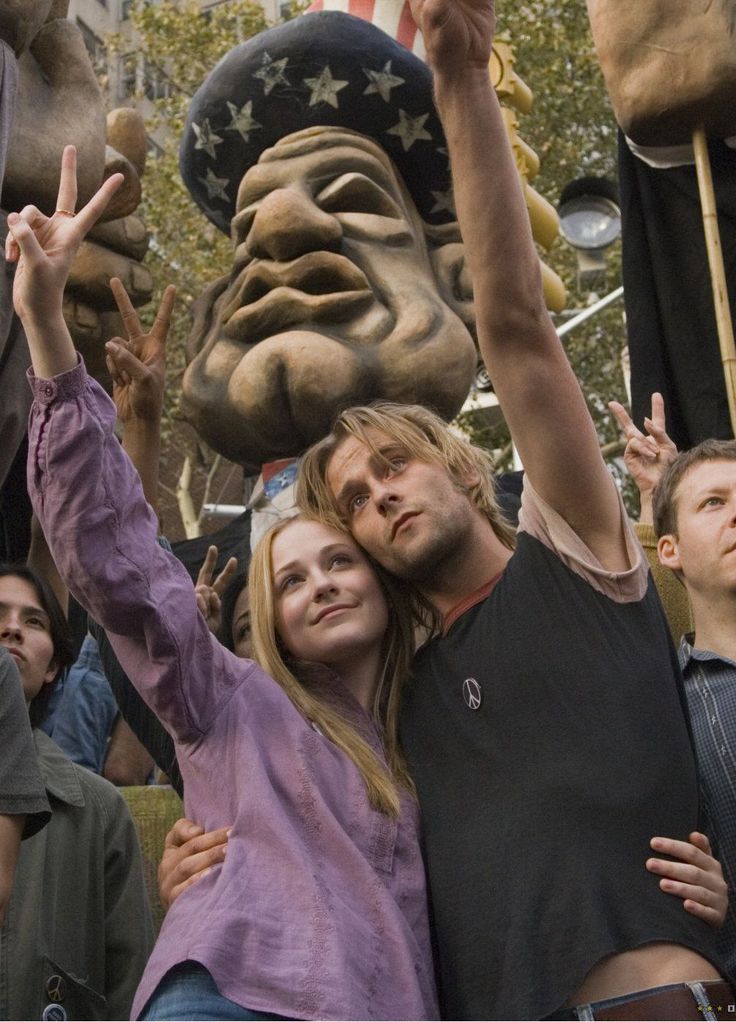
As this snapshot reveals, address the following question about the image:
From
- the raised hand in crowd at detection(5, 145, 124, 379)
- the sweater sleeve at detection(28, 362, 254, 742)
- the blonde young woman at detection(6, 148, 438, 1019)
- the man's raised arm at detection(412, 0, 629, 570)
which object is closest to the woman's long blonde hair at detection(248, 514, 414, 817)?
the blonde young woman at detection(6, 148, 438, 1019)

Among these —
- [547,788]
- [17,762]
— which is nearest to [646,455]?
[547,788]

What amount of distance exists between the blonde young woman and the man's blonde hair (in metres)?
0.09

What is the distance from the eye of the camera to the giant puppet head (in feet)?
14.6

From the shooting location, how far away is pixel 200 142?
5.19 meters

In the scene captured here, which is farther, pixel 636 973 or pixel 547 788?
pixel 547 788

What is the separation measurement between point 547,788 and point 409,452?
0.61 meters

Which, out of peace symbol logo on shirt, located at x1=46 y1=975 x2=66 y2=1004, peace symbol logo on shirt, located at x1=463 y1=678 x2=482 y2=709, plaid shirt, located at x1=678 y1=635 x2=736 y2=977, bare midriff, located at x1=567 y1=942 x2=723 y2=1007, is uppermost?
peace symbol logo on shirt, located at x1=463 y1=678 x2=482 y2=709

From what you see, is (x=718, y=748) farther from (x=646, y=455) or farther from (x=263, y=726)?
(x=646, y=455)

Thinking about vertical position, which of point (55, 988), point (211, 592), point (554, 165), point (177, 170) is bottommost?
point (554, 165)

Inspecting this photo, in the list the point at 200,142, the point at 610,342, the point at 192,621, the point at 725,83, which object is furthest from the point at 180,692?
the point at 610,342

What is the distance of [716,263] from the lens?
3959 mm

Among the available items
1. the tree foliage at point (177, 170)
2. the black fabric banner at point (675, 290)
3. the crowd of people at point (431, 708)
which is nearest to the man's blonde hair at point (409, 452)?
the crowd of people at point (431, 708)

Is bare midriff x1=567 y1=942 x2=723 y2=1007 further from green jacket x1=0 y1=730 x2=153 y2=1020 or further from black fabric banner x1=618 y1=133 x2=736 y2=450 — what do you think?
black fabric banner x1=618 y1=133 x2=736 y2=450

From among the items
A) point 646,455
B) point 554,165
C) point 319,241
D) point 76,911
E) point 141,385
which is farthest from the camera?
point 554,165
